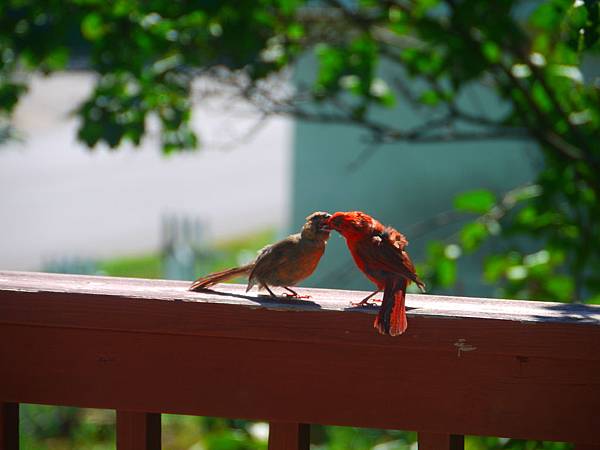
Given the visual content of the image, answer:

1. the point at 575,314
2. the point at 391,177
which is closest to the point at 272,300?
the point at 575,314

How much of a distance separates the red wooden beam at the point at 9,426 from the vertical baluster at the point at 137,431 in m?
0.19

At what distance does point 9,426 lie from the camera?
146 cm

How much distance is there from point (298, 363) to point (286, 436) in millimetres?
111

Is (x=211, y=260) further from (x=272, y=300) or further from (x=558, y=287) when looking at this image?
(x=272, y=300)

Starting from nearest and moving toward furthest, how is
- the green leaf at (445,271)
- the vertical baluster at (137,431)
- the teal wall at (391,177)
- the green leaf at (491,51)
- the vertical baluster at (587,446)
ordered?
the vertical baluster at (587,446) → the vertical baluster at (137,431) → the green leaf at (445,271) → the green leaf at (491,51) → the teal wall at (391,177)

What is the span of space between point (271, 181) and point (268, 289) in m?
17.5

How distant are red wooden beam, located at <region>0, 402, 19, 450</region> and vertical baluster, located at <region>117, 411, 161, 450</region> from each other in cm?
19

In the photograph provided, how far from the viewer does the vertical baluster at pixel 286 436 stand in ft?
4.46

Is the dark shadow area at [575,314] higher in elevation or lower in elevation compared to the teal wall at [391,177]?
lower

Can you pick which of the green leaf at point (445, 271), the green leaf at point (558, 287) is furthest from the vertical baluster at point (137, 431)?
the green leaf at point (558, 287)

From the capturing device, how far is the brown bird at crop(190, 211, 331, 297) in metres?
1.72

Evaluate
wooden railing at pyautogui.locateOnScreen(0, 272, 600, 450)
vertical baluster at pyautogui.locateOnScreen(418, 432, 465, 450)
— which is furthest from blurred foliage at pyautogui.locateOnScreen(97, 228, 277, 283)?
vertical baluster at pyautogui.locateOnScreen(418, 432, 465, 450)

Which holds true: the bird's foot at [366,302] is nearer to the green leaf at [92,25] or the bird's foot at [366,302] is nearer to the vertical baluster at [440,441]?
the vertical baluster at [440,441]

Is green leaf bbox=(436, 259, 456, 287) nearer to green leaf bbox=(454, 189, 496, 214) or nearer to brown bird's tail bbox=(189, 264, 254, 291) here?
green leaf bbox=(454, 189, 496, 214)
